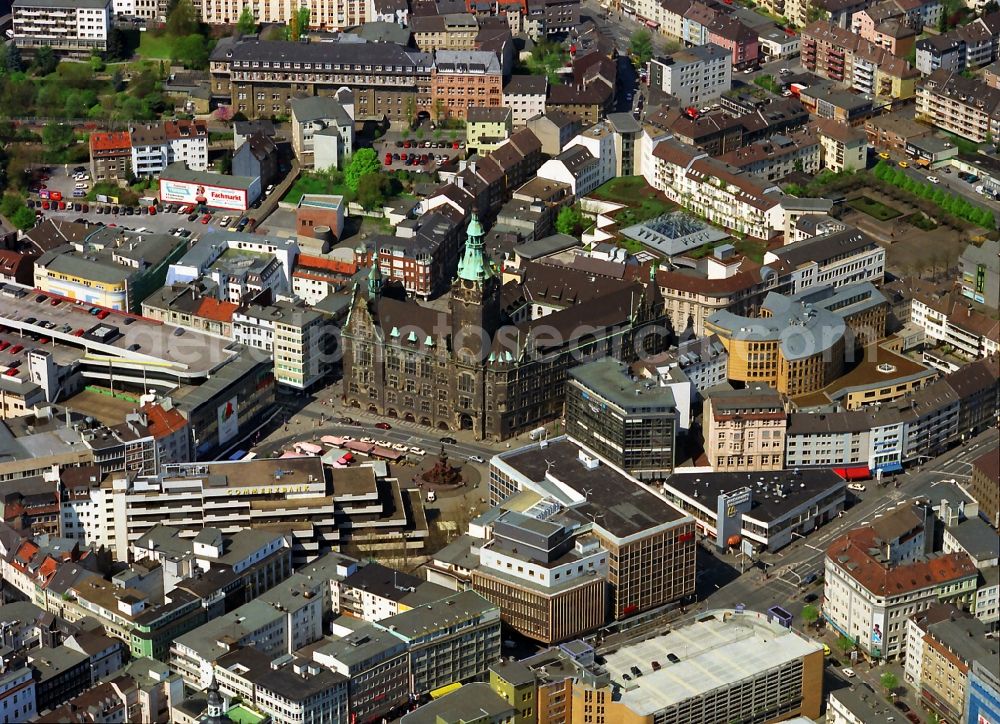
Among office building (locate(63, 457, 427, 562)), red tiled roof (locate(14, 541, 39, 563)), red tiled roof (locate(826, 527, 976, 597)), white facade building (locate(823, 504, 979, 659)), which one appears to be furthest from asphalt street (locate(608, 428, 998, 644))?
red tiled roof (locate(14, 541, 39, 563))

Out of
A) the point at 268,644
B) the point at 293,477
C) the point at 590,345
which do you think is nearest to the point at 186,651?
the point at 268,644

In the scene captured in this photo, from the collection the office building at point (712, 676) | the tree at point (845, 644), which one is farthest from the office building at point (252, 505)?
the tree at point (845, 644)

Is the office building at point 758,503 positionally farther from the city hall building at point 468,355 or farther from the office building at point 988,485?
the city hall building at point 468,355

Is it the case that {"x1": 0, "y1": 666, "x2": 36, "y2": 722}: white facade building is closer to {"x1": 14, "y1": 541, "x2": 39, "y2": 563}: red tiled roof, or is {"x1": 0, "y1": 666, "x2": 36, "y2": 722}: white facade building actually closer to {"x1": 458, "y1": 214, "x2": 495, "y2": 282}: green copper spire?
{"x1": 14, "y1": 541, "x2": 39, "y2": 563}: red tiled roof

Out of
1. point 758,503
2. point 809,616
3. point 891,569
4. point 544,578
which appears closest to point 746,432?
point 758,503

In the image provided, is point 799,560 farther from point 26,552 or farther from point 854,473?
point 26,552
